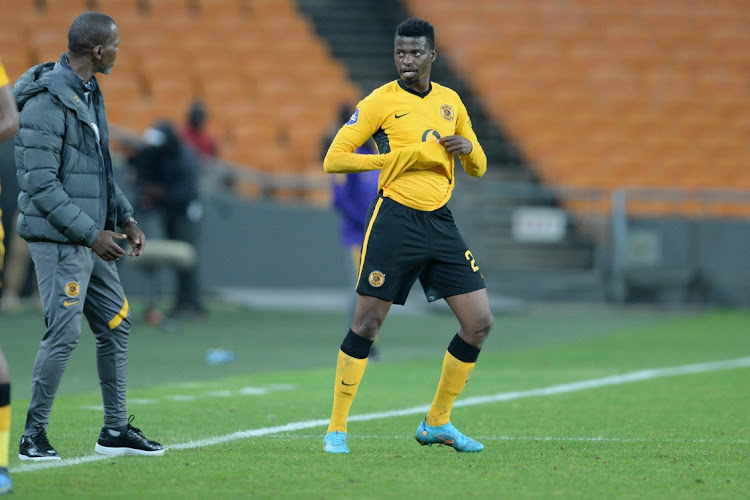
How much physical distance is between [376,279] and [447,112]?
0.89 metres

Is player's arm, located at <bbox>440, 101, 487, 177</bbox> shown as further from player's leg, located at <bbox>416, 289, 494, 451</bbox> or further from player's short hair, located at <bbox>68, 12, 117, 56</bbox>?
player's short hair, located at <bbox>68, 12, 117, 56</bbox>

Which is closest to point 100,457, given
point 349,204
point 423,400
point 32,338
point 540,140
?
point 423,400

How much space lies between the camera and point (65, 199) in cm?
554

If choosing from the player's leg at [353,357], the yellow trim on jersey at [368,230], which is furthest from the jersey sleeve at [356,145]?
the player's leg at [353,357]

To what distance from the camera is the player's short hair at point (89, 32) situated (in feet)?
18.5

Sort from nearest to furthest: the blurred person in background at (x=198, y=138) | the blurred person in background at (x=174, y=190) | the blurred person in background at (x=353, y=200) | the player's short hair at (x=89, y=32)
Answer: the player's short hair at (x=89, y=32) < the blurred person in background at (x=353, y=200) < the blurred person in background at (x=174, y=190) < the blurred person in background at (x=198, y=138)

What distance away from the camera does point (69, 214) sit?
5535 mm

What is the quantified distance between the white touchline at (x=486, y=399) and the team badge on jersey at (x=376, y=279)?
119 cm

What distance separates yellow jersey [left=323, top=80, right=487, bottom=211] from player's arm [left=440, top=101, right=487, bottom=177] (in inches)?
2.9

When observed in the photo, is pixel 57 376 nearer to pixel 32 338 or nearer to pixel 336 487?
pixel 336 487

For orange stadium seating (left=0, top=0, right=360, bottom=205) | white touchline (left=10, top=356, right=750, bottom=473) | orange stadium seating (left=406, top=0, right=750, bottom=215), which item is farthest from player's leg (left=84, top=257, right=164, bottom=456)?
orange stadium seating (left=406, top=0, right=750, bottom=215)

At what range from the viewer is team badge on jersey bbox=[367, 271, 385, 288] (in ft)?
19.7

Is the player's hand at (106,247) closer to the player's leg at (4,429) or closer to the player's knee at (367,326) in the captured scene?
the player's leg at (4,429)

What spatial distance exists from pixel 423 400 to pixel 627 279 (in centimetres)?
1037
